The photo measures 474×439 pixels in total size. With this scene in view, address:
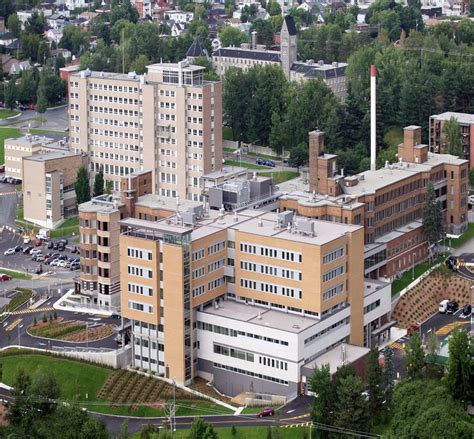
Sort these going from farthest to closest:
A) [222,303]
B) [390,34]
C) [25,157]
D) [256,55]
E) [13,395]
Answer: [390,34] < [256,55] < [25,157] < [222,303] < [13,395]

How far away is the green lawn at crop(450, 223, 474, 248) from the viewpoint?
108 meters

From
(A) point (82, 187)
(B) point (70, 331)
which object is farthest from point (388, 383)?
(A) point (82, 187)

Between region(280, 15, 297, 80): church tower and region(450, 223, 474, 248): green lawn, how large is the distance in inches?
2052

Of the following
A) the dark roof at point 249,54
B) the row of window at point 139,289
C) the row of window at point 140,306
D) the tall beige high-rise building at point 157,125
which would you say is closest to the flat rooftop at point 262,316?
the row of window at point 140,306

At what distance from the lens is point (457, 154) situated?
121 metres

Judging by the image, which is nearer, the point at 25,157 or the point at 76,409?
the point at 76,409

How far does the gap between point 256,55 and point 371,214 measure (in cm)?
6963

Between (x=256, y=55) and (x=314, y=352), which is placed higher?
(x=256, y=55)

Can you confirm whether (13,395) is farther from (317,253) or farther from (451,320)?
(451,320)

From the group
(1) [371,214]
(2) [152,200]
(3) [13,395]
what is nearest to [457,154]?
(1) [371,214]

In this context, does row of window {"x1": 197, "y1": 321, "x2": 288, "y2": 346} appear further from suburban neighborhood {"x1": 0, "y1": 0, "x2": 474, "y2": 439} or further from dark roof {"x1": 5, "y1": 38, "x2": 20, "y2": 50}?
dark roof {"x1": 5, "y1": 38, "x2": 20, "y2": 50}

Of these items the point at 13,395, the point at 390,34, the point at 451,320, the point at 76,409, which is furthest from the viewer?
the point at 390,34

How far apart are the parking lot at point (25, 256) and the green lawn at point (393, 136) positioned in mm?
36094

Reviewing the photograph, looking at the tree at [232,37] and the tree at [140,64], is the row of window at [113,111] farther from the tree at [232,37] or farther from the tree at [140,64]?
the tree at [232,37]
